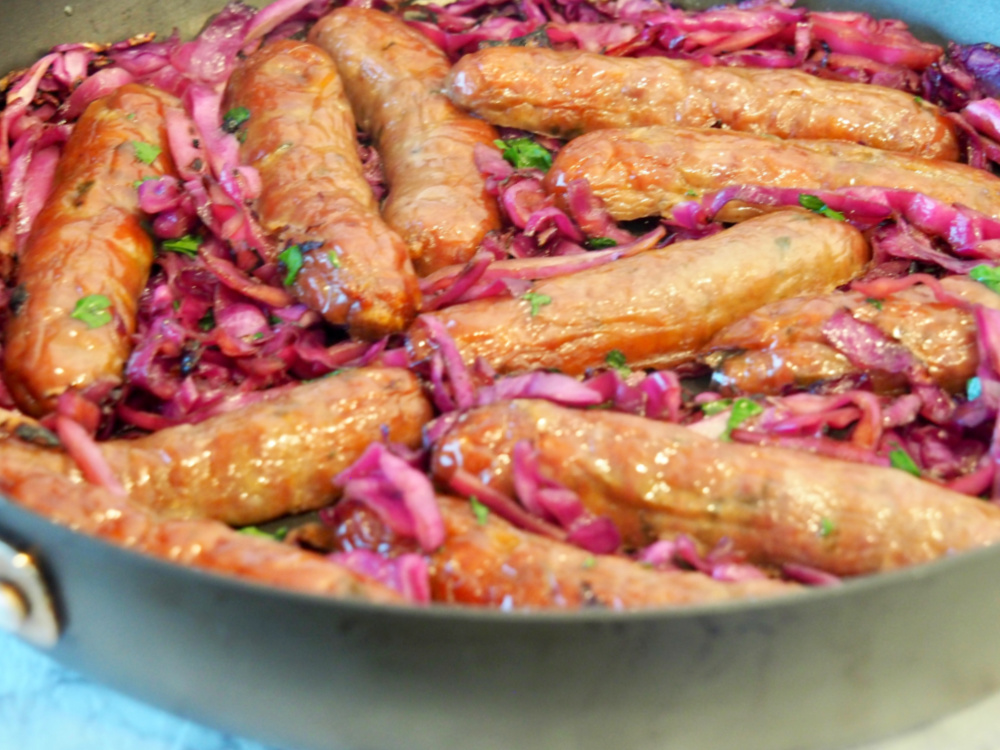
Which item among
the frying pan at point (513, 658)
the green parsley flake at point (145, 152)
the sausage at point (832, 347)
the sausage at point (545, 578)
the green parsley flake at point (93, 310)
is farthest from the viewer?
the green parsley flake at point (145, 152)

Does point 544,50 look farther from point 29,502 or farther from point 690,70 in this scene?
point 29,502

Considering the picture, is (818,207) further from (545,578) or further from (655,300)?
(545,578)

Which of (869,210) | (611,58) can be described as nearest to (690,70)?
(611,58)

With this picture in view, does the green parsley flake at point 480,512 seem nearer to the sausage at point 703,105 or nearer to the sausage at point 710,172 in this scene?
the sausage at point 710,172

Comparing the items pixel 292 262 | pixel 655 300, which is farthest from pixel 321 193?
pixel 655 300

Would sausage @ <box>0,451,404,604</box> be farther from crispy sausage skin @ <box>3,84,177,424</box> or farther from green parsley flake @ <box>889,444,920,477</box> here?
green parsley flake @ <box>889,444,920,477</box>

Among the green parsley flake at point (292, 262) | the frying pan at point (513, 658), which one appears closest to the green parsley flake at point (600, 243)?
the green parsley flake at point (292, 262)

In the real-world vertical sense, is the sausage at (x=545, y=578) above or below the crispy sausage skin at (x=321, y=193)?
below
